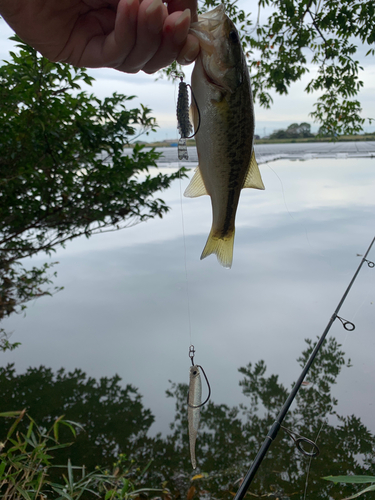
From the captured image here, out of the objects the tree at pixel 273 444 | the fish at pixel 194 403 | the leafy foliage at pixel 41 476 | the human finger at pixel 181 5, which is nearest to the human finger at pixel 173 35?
the human finger at pixel 181 5

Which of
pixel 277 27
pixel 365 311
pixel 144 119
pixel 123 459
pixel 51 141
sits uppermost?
pixel 277 27

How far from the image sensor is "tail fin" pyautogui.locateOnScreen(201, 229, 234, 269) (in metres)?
0.86

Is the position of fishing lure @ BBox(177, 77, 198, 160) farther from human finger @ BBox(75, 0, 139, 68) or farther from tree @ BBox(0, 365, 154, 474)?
tree @ BBox(0, 365, 154, 474)

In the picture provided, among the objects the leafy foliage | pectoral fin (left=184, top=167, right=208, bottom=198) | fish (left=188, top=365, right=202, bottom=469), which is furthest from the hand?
the leafy foliage

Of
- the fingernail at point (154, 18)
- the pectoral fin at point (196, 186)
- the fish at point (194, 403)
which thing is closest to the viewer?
the fingernail at point (154, 18)

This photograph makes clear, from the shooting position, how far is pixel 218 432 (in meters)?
2.61

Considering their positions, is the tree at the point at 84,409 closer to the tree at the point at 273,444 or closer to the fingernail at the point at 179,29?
the tree at the point at 273,444

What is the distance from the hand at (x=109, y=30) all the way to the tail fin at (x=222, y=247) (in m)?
0.37

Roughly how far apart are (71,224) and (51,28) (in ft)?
7.76

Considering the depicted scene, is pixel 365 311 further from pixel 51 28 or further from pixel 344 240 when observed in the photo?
pixel 51 28

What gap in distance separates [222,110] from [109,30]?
393 mm

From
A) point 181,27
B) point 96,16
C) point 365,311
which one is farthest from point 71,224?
point 365,311

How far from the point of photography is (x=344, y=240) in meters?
4.90

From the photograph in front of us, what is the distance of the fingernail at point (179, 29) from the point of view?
2.09ft
